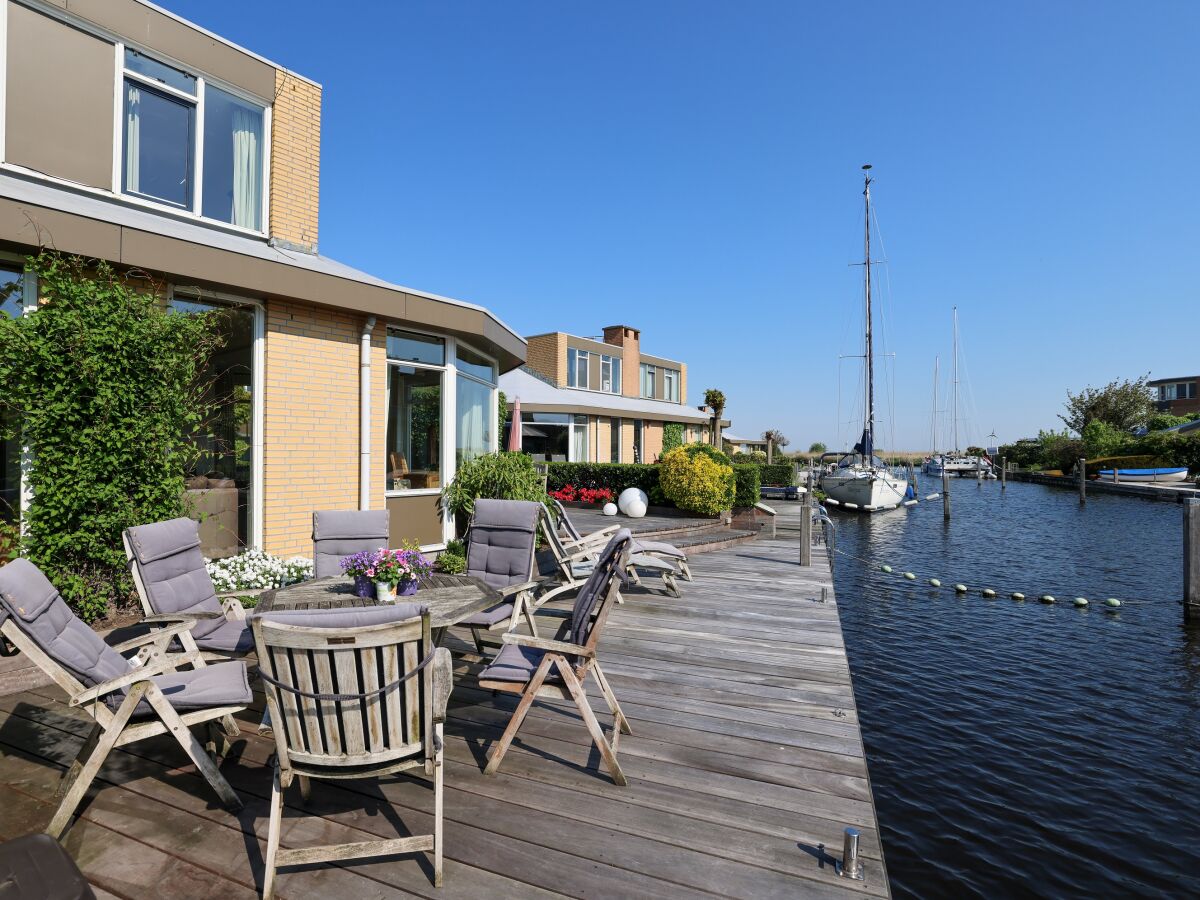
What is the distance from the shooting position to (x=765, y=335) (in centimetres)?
2886

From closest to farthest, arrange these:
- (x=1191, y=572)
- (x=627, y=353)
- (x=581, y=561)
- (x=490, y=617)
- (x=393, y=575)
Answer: (x=393, y=575), (x=490, y=617), (x=581, y=561), (x=1191, y=572), (x=627, y=353)

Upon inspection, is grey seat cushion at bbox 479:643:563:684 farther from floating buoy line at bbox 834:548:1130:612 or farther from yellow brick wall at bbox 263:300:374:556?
floating buoy line at bbox 834:548:1130:612

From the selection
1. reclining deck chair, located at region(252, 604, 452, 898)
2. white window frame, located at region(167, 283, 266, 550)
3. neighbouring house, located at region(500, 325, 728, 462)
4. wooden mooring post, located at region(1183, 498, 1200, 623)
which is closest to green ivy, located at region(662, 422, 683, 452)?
neighbouring house, located at region(500, 325, 728, 462)

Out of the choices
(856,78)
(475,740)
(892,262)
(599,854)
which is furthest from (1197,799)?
(892,262)

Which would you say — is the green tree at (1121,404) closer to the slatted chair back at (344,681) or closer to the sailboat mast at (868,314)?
the sailboat mast at (868,314)

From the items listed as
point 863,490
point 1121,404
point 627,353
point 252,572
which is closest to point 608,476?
→ point 252,572

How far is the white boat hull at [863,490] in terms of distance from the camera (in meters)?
25.5

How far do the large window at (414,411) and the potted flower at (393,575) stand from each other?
14.2ft

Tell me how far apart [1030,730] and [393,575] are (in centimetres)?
611

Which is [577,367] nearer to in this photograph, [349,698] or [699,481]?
[699,481]

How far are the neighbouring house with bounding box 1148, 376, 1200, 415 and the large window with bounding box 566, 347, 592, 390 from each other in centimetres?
5487

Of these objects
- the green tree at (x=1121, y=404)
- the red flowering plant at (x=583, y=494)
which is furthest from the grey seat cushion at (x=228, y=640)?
the green tree at (x=1121, y=404)

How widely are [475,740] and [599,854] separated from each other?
125 centimetres

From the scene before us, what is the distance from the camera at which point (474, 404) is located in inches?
390
